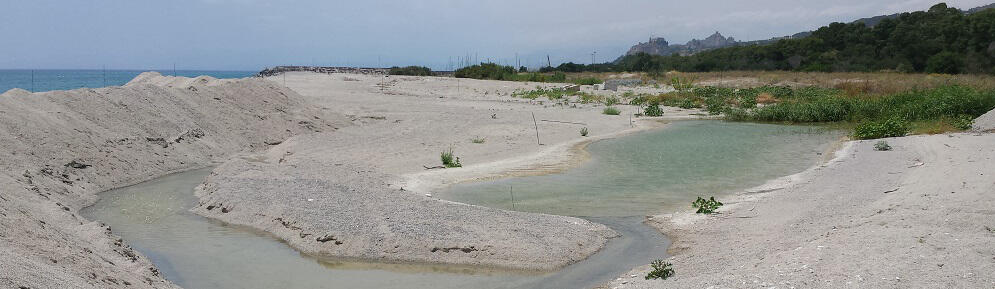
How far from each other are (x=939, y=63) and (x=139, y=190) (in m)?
56.5

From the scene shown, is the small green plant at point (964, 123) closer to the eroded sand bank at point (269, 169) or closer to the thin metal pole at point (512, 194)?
the eroded sand bank at point (269, 169)

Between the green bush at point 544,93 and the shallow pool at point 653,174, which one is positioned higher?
the green bush at point 544,93

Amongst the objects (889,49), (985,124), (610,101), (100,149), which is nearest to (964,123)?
(985,124)

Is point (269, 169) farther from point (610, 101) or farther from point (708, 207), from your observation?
point (610, 101)

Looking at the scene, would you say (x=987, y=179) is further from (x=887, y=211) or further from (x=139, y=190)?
(x=139, y=190)

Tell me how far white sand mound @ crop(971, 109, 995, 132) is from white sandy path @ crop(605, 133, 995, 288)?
5569mm

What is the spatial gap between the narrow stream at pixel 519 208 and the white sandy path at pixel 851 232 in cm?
83

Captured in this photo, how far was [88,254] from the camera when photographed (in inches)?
300

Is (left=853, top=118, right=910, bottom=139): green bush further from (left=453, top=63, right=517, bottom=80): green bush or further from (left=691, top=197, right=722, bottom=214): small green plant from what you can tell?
(left=453, top=63, right=517, bottom=80): green bush

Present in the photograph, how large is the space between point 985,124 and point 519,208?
1501 centimetres

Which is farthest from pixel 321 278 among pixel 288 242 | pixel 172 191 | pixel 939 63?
pixel 939 63

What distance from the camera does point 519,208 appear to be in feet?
38.5

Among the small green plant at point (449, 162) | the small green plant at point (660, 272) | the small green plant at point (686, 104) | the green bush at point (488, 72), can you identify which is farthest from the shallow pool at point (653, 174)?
the green bush at point (488, 72)

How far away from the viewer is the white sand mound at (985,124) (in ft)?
60.8
